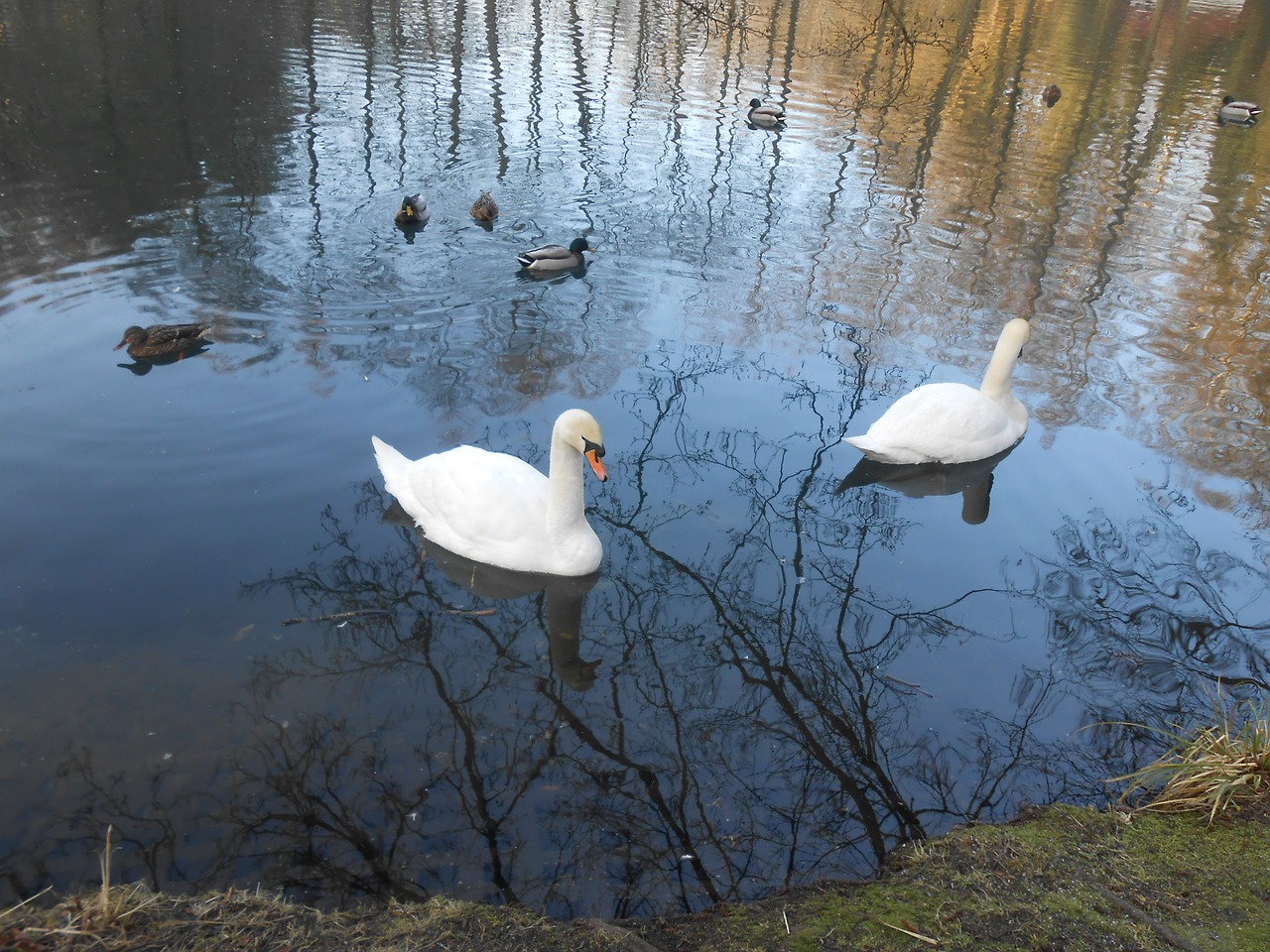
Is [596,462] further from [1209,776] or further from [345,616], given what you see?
[1209,776]

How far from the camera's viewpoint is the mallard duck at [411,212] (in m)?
11.7

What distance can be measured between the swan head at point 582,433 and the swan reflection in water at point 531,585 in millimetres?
838

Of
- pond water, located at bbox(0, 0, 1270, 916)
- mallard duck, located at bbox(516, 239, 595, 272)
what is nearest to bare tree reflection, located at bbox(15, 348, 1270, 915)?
pond water, located at bbox(0, 0, 1270, 916)

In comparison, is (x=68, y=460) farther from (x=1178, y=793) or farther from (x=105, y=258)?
(x=1178, y=793)

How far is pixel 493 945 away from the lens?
3.56 meters

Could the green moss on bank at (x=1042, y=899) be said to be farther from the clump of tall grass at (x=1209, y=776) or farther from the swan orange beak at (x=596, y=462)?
the swan orange beak at (x=596, y=462)

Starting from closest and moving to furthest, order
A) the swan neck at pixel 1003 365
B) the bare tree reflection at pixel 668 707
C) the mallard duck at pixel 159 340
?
the bare tree reflection at pixel 668 707
the mallard duck at pixel 159 340
the swan neck at pixel 1003 365

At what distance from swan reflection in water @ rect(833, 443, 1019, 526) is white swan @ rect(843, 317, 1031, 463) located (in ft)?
0.42

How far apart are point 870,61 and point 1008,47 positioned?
6922 mm

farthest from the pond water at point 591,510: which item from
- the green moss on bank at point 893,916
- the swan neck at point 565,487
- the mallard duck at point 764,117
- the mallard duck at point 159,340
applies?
the mallard duck at point 764,117

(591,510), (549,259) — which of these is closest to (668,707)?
(591,510)

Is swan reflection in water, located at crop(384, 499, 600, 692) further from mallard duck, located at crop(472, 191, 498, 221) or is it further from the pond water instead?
mallard duck, located at crop(472, 191, 498, 221)

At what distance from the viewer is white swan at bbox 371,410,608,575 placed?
6.25 meters

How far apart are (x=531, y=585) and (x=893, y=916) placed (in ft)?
10.7
